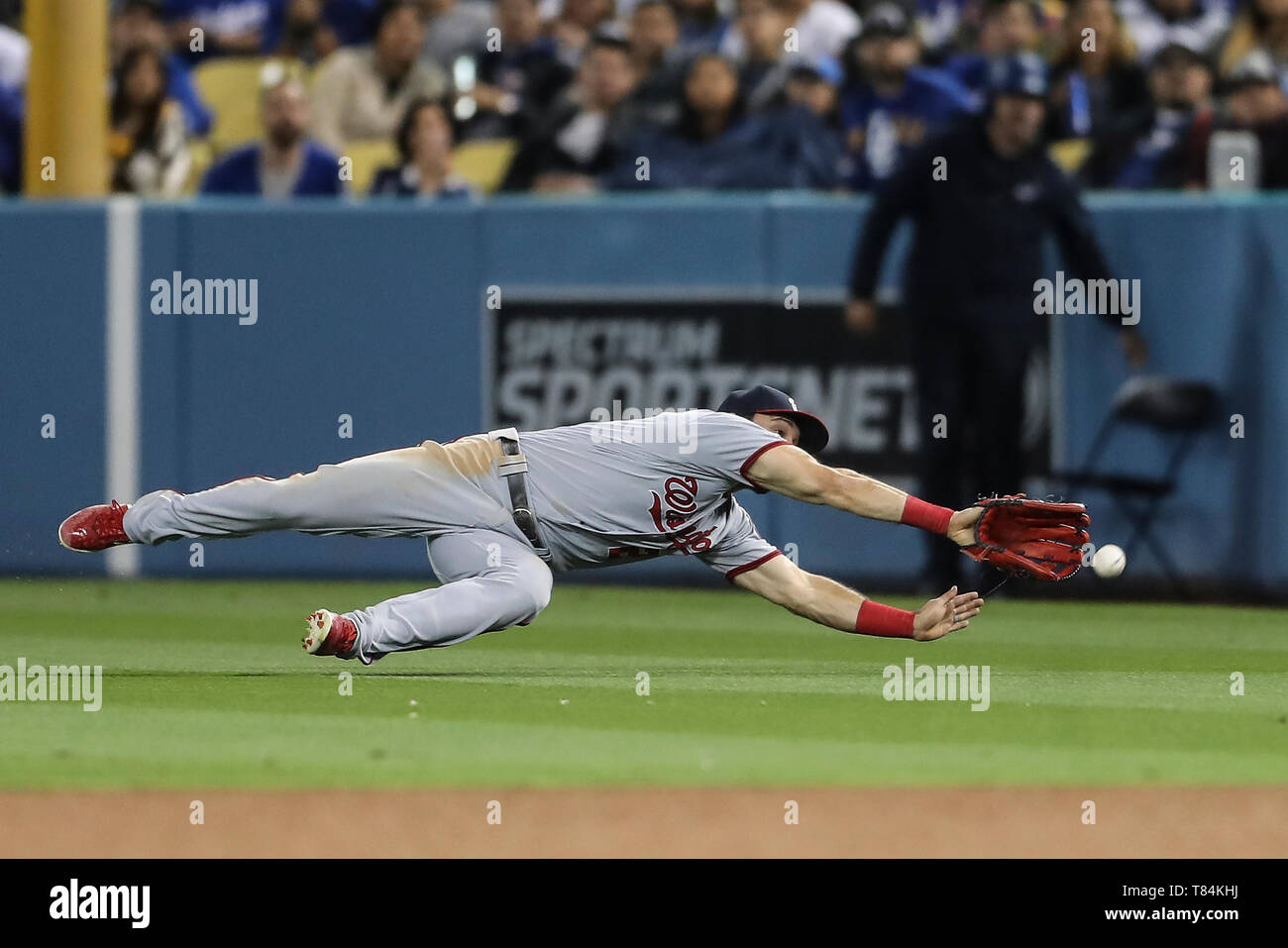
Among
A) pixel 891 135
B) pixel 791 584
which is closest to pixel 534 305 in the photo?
pixel 891 135

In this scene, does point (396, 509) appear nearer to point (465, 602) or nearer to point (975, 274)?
point (465, 602)

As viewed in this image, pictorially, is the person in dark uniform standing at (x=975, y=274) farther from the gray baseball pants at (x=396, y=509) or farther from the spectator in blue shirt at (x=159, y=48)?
the spectator in blue shirt at (x=159, y=48)

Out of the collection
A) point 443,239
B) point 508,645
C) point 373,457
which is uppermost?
point 443,239

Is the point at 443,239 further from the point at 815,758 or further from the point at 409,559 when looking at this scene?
the point at 815,758

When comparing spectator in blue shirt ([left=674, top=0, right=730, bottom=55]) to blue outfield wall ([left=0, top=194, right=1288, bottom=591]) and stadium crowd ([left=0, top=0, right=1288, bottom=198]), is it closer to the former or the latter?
stadium crowd ([left=0, top=0, right=1288, bottom=198])

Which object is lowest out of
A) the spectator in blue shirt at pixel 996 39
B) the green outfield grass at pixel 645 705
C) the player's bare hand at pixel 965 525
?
the green outfield grass at pixel 645 705

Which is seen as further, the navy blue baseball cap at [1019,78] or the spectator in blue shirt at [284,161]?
the spectator in blue shirt at [284,161]

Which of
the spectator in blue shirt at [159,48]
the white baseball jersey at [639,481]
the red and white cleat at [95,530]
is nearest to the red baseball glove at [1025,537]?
the white baseball jersey at [639,481]

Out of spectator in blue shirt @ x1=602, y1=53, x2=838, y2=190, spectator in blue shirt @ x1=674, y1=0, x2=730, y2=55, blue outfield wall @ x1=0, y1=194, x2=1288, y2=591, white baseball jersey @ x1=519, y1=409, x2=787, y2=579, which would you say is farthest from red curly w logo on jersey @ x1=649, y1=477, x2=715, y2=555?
spectator in blue shirt @ x1=674, y1=0, x2=730, y2=55

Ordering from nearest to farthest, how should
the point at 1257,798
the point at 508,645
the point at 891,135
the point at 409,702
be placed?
1. the point at 1257,798
2. the point at 409,702
3. the point at 508,645
4. the point at 891,135
